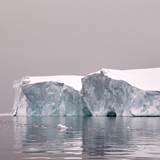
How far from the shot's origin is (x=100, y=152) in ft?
44.0

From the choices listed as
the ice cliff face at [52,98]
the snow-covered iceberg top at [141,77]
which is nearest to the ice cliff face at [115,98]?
the snow-covered iceberg top at [141,77]

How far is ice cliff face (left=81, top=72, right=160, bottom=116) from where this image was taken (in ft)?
172

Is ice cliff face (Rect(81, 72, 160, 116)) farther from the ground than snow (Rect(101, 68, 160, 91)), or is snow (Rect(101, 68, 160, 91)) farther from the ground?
snow (Rect(101, 68, 160, 91))

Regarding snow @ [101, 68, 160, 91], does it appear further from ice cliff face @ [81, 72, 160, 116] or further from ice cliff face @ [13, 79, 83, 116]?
ice cliff face @ [13, 79, 83, 116]

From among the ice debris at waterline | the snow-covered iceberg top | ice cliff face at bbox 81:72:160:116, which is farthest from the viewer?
the snow-covered iceberg top

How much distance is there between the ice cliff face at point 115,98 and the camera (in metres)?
52.5

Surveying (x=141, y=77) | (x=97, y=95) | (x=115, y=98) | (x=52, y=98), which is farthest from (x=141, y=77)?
(x=52, y=98)

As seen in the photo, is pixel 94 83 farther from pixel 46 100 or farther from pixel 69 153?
pixel 69 153

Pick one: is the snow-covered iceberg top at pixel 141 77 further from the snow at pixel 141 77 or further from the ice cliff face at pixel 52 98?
the ice cliff face at pixel 52 98

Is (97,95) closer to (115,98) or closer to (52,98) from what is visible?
(115,98)

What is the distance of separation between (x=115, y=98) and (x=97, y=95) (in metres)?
3.18

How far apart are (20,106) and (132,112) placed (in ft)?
73.8

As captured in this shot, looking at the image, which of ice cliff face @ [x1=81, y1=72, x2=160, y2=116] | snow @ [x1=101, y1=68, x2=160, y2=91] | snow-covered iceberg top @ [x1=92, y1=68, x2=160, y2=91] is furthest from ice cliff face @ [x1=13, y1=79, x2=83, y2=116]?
snow @ [x1=101, y1=68, x2=160, y2=91]

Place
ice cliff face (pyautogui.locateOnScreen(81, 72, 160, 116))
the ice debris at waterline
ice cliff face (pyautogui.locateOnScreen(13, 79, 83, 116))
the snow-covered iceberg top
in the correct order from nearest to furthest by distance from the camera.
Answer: ice cliff face (pyautogui.locateOnScreen(81, 72, 160, 116))
the ice debris at waterline
the snow-covered iceberg top
ice cliff face (pyautogui.locateOnScreen(13, 79, 83, 116))
